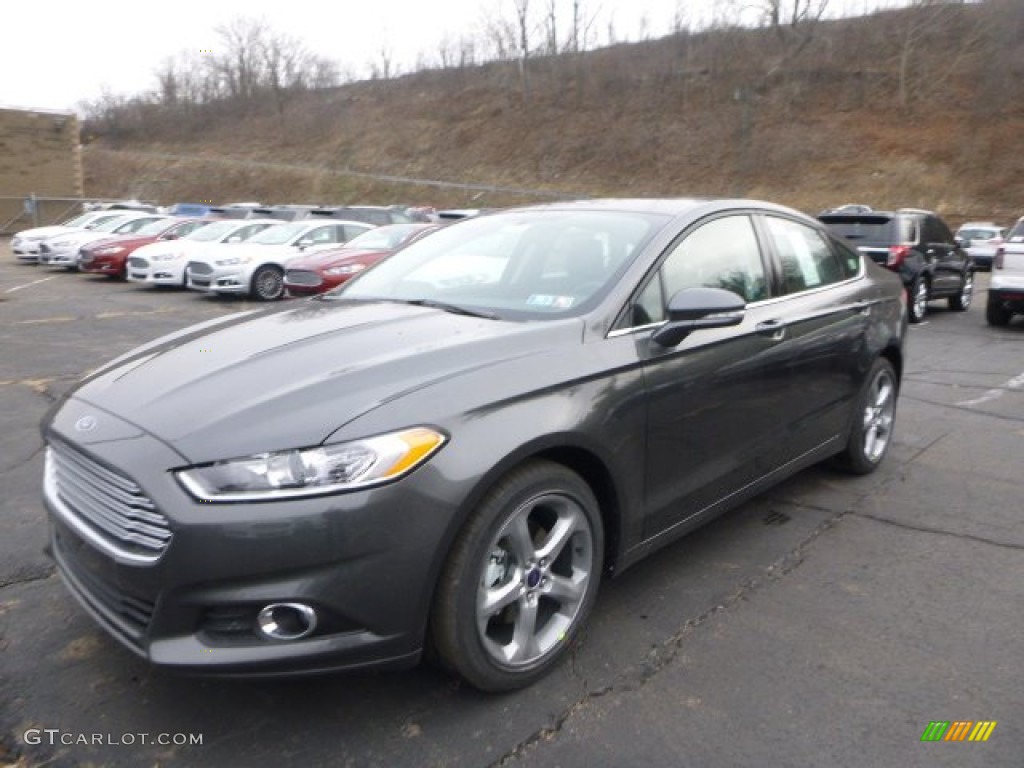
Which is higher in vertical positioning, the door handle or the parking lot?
the door handle

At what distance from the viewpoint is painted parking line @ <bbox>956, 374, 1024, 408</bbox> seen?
6836mm

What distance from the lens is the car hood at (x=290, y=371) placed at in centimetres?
227

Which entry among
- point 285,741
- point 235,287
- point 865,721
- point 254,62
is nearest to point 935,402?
point 865,721

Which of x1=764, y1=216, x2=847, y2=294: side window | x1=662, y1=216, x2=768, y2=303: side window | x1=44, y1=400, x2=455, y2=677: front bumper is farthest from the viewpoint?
x1=764, y1=216, x2=847, y2=294: side window

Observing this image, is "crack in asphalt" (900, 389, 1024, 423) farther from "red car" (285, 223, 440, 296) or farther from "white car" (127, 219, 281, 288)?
"white car" (127, 219, 281, 288)

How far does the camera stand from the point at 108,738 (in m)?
2.42

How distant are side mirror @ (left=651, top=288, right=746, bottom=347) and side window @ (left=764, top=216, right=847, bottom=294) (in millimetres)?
1078

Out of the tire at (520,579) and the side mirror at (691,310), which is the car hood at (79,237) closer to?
the side mirror at (691,310)

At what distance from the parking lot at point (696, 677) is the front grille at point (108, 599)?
1.03 ft

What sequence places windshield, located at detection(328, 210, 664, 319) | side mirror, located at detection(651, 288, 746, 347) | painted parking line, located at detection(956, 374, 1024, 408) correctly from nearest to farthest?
side mirror, located at detection(651, 288, 746, 347) → windshield, located at detection(328, 210, 664, 319) → painted parking line, located at detection(956, 374, 1024, 408)

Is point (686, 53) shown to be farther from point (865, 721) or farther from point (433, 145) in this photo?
point (865, 721)

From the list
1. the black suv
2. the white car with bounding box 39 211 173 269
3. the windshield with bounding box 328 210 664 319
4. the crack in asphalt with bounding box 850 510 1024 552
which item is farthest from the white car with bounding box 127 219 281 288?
the crack in asphalt with bounding box 850 510 1024 552

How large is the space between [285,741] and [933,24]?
53.6m

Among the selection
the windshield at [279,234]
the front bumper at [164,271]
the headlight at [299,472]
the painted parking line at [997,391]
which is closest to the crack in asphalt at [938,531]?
the headlight at [299,472]
